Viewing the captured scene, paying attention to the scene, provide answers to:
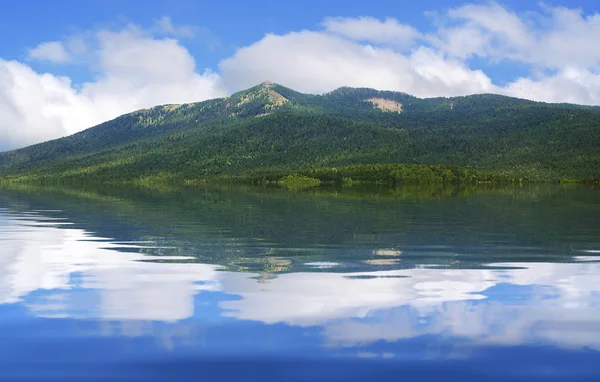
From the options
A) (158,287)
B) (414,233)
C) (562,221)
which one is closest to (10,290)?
(158,287)

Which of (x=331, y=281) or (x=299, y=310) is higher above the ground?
(x=331, y=281)

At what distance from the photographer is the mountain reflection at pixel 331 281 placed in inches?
682

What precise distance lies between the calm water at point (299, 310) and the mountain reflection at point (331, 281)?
8 centimetres

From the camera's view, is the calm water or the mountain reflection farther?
the mountain reflection

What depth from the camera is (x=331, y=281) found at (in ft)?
76.4

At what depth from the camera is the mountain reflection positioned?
17333 mm

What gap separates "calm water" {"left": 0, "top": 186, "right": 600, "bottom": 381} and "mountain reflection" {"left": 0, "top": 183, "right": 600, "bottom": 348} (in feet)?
0.27

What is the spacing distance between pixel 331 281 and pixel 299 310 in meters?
4.81

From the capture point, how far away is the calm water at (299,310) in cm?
1377

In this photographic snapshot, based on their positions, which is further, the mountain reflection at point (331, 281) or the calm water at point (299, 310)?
the mountain reflection at point (331, 281)

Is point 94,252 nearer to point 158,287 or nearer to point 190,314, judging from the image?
point 158,287

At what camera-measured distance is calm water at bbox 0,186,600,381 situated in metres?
13.8

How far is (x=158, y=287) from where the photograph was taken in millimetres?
22344

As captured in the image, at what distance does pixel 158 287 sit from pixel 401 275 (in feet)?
31.0
